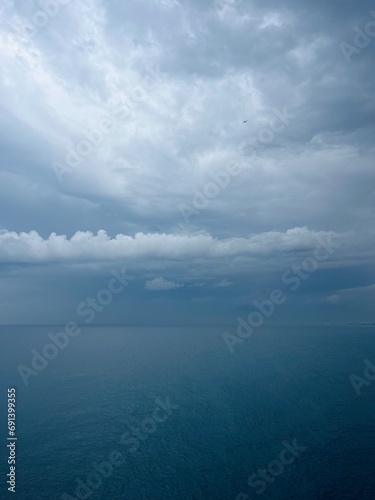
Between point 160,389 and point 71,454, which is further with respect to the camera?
point 160,389

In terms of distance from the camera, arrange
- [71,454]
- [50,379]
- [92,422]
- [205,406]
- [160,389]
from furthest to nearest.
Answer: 1. [50,379]
2. [160,389]
3. [205,406]
4. [92,422]
5. [71,454]

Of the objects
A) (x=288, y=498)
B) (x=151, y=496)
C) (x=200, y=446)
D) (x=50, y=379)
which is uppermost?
(x=50, y=379)

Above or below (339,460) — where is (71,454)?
above

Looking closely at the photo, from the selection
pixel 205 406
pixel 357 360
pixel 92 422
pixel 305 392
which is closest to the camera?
pixel 92 422

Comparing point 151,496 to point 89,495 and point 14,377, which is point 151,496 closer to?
point 89,495

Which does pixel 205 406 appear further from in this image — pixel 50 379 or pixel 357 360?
pixel 357 360

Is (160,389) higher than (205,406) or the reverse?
higher

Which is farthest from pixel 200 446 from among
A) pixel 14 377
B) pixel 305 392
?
pixel 14 377

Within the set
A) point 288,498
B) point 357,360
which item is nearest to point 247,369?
point 357,360

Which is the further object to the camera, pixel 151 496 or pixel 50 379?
pixel 50 379
